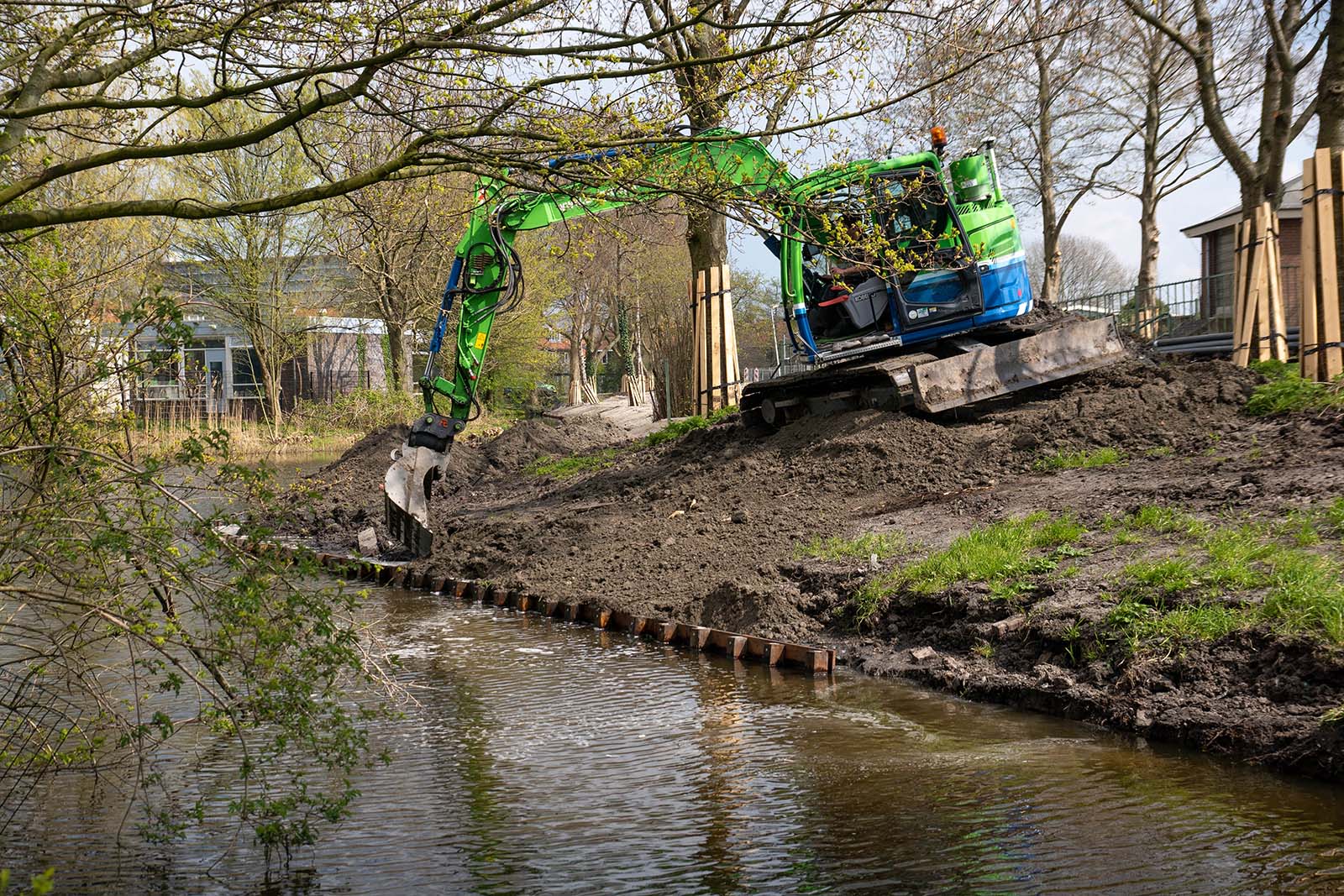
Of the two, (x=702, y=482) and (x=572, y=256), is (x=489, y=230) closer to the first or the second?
(x=702, y=482)

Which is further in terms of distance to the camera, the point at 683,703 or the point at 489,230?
the point at 489,230

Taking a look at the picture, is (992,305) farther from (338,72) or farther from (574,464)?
(338,72)

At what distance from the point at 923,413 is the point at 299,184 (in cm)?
2161

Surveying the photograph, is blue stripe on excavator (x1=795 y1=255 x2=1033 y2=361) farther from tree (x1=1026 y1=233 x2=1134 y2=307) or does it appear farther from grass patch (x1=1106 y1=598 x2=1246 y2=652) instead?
tree (x1=1026 y1=233 x2=1134 y2=307)

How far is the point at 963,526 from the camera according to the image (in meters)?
9.44

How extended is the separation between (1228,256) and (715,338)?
68.2 feet

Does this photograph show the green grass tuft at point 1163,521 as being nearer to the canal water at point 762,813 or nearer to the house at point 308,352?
the canal water at point 762,813

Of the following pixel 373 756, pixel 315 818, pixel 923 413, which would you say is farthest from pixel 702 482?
pixel 315 818

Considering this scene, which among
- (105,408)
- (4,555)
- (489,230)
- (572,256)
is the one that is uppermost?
(489,230)

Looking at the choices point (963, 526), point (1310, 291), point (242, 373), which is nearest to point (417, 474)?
point (963, 526)

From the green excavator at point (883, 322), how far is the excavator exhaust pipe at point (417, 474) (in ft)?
0.04

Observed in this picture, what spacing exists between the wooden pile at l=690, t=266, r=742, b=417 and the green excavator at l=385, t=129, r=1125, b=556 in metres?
3.01

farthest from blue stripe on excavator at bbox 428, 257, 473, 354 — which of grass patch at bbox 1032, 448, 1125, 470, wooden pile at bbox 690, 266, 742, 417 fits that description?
wooden pile at bbox 690, 266, 742, 417

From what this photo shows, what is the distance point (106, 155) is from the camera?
493cm
